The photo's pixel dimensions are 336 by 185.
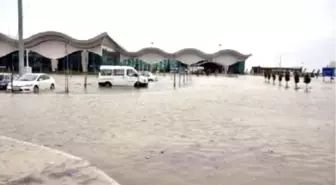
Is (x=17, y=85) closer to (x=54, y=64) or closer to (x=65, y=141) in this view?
(x=65, y=141)

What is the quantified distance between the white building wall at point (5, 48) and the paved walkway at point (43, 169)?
6917 cm

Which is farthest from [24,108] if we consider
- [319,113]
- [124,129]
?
[319,113]

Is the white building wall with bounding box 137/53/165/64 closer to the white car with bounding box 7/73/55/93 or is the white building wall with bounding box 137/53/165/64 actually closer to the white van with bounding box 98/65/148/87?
the white van with bounding box 98/65/148/87

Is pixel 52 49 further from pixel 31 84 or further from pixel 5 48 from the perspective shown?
pixel 31 84

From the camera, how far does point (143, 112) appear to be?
12.6 m

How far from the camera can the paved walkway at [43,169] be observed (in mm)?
4441

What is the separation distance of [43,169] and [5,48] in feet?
235

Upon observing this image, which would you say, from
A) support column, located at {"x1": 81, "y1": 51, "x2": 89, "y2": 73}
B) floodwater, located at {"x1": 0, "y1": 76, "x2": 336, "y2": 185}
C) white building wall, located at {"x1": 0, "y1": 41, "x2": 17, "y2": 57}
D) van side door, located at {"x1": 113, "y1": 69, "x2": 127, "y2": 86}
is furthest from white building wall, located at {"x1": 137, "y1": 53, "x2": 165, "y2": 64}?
floodwater, located at {"x1": 0, "y1": 76, "x2": 336, "y2": 185}

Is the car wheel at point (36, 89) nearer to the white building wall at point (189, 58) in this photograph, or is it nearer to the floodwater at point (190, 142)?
the floodwater at point (190, 142)

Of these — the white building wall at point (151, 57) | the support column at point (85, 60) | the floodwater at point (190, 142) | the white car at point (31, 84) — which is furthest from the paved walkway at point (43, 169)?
the white building wall at point (151, 57)

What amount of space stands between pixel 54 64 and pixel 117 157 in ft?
223

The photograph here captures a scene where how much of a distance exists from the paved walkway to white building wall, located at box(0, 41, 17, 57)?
227ft

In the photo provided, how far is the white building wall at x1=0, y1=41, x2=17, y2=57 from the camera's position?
69.1m

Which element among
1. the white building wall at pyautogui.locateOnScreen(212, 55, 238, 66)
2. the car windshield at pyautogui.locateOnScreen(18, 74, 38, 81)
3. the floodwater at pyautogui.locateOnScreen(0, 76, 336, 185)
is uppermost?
the white building wall at pyautogui.locateOnScreen(212, 55, 238, 66)
